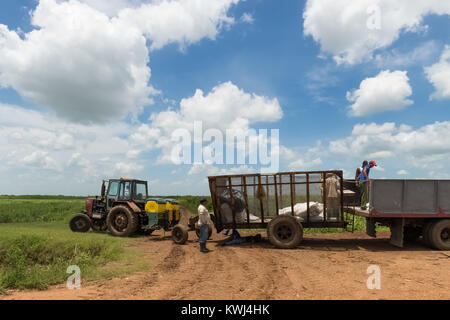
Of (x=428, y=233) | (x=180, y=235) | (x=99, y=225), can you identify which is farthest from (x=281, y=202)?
(x=99, y=225)

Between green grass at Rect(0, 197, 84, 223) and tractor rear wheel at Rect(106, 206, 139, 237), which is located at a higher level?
tractor rear wheel at Rect(106, 206, 139, 237)

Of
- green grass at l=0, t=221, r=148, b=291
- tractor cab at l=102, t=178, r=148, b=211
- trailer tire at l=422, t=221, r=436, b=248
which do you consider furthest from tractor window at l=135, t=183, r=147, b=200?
trailer tire at l=422, t=221, r=436, b=248

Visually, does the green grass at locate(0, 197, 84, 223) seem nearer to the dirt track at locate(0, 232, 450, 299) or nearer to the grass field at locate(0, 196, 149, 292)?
the grass field at locate(0, 196, 149, 292)

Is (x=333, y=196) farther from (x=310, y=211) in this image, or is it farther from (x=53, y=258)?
(x=53, y=258)

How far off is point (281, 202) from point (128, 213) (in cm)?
652

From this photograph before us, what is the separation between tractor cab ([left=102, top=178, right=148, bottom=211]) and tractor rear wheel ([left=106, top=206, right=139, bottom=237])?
61cm

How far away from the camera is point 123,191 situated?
13492mm

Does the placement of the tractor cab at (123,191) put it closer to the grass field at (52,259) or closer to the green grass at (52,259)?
the grass field at (52,259)

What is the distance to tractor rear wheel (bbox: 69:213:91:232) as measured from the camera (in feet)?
47.2

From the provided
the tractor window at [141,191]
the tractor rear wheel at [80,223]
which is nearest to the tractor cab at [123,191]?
the tractor window at [141,191]

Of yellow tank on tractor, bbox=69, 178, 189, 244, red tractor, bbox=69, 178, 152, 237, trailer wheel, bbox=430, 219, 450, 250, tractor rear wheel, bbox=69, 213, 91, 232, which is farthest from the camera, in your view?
tractor rear wheel, bbox=69, 213, 91, 232
